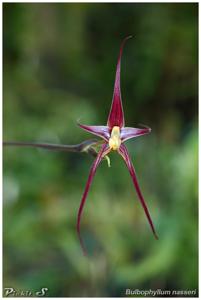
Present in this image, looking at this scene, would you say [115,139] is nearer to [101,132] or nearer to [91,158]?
[101,132]

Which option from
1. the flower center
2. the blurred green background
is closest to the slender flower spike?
the flower center

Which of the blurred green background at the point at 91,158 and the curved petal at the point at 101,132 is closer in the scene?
the curved petal at the point at 101,132

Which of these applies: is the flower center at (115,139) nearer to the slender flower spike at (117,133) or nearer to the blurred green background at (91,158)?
the slender flower spike at (117,133)

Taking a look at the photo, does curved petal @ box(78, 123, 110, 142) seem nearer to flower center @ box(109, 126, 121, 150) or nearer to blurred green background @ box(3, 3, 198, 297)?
flower center @ box(109, 126, 121, 150)

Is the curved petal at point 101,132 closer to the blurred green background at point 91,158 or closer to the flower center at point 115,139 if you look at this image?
the flower center at point 115,139

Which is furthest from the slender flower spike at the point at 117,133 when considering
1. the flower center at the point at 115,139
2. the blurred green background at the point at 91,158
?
the blurred green background at the point at 91,158

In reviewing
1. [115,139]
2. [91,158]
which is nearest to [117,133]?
[115,139]
